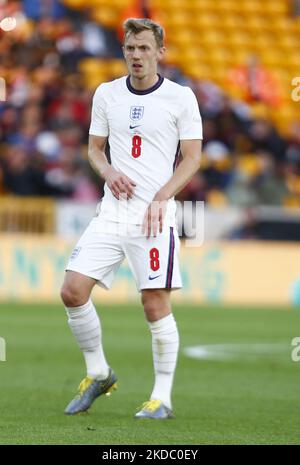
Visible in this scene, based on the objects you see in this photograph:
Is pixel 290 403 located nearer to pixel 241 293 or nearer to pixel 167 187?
pixel 167 187

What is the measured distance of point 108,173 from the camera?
7.27 m

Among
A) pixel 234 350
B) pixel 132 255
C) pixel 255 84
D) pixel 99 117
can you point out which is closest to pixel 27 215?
pixel 234 350

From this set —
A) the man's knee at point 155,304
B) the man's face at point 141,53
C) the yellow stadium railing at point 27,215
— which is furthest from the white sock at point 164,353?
the yellow stadium railing at point 27,215

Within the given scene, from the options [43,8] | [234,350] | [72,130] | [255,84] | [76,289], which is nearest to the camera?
[76,289]

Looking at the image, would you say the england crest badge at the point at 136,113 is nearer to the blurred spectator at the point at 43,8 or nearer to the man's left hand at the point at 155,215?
the man's left hand at the point at 155,215

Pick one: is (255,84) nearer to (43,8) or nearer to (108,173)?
(43,8)

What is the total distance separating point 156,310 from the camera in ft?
24.0

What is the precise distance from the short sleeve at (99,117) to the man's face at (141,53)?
294 mm

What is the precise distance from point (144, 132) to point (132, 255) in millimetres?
750

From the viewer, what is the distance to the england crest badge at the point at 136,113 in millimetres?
7281

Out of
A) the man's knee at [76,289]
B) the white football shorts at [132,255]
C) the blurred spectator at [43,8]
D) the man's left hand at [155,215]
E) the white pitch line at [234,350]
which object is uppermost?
the blurred spectator at [43,8]

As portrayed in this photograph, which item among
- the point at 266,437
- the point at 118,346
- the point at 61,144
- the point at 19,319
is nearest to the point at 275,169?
the point at 61,144

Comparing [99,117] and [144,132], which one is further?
[99,117]

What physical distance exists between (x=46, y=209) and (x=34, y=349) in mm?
6751
